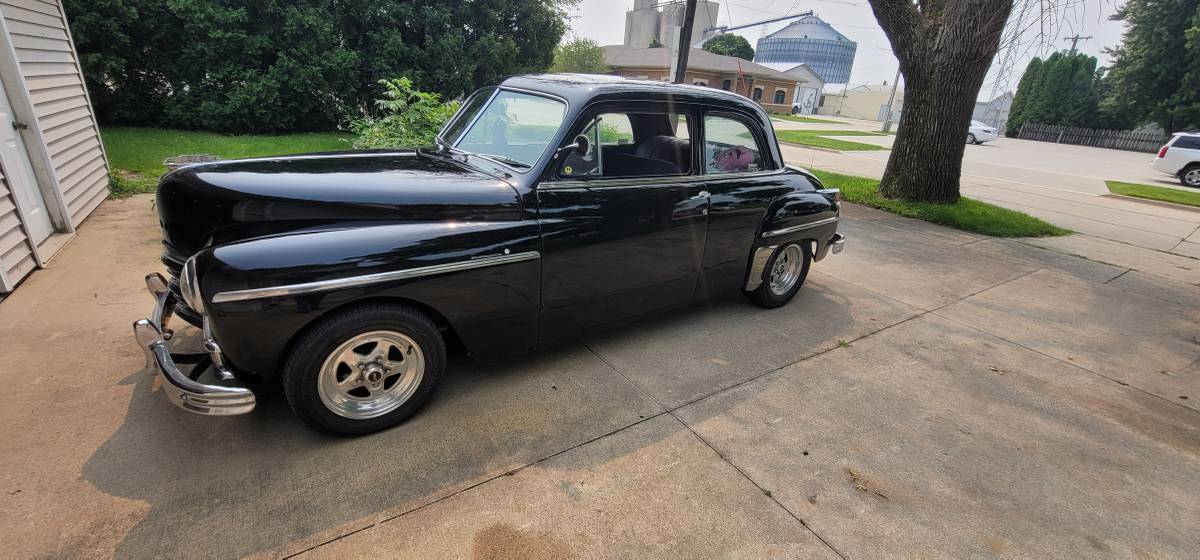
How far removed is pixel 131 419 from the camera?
2.78 meters

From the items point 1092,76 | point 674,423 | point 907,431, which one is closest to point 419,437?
point 674,423

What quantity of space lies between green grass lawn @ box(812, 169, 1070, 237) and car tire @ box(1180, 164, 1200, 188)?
12.6m

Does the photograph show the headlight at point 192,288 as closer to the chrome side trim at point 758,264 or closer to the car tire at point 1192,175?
the chrome side trim at point 758,264

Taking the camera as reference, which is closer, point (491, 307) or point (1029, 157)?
point (491, 307)

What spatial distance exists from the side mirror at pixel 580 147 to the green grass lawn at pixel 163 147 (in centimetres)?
679

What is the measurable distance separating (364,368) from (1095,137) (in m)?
48.6

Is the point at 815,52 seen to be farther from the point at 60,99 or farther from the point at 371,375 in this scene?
the point at 371,375

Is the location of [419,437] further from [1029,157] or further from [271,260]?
[1029,157]

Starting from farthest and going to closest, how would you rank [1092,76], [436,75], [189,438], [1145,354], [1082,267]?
1. [1092,76]
2. [436,75]
3. [1082,267]
4. [1145,354]
5. [189,438]

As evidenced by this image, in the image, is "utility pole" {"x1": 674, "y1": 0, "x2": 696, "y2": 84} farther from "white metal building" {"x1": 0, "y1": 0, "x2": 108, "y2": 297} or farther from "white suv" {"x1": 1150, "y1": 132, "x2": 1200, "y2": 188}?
"white suv" {"x1": 1150, "y1": 132, "x2": 1200, "y2": 188}

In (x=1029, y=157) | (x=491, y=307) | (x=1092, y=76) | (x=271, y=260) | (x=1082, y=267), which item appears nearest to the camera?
(x=271, y=260)

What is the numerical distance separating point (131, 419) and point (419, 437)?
1.45 m

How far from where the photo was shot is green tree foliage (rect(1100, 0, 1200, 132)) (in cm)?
2970

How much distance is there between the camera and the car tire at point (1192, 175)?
16141 mm
